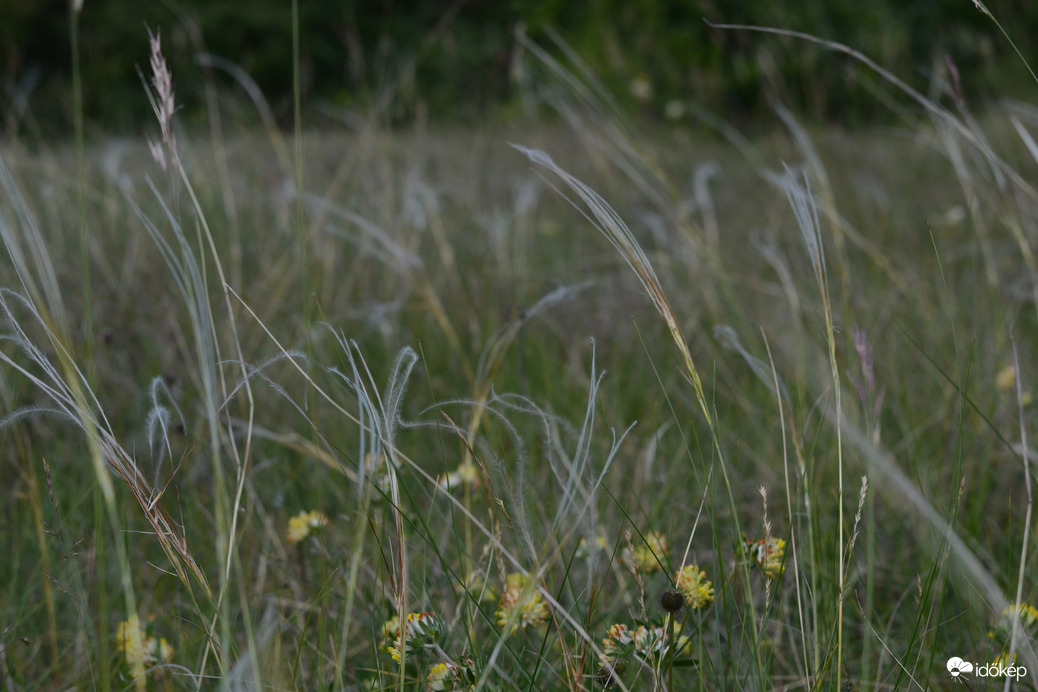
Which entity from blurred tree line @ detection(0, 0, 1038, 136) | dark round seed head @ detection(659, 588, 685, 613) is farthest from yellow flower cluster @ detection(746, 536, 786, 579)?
blurred tree line @ detection(0, 0, 1038, 136)

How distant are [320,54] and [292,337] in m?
10.2

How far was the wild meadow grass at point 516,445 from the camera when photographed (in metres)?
0.67

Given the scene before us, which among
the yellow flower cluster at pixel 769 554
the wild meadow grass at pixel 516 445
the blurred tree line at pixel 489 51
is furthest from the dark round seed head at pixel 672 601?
the blurred tree line at pixel 489 51

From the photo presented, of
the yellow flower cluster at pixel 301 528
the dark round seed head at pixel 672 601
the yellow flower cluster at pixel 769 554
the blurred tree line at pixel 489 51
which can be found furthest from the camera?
the blurred tree line at pixel 489 51

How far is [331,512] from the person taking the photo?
47.0 inches

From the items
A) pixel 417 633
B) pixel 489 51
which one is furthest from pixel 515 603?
pixel 489 51

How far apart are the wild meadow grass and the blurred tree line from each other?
1.59 ft

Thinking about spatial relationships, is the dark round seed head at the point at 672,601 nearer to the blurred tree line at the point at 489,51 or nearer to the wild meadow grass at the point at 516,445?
the wild meadow grass at the point at 516,445

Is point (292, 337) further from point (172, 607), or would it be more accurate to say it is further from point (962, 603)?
point (962, 603)

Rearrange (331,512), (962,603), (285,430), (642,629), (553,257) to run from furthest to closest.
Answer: (553,257) → (285,430) → (331,512) → (962,603) → (642,629)

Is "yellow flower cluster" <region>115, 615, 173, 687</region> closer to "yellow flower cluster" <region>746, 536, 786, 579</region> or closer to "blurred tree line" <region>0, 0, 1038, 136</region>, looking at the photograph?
"yellow flower cluster" <region>746, 536, 786, 579</region>

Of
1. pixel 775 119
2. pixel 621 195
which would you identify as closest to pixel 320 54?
pixel 775 119

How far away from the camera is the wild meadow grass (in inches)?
26.3

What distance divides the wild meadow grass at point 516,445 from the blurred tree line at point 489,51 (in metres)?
0.49
